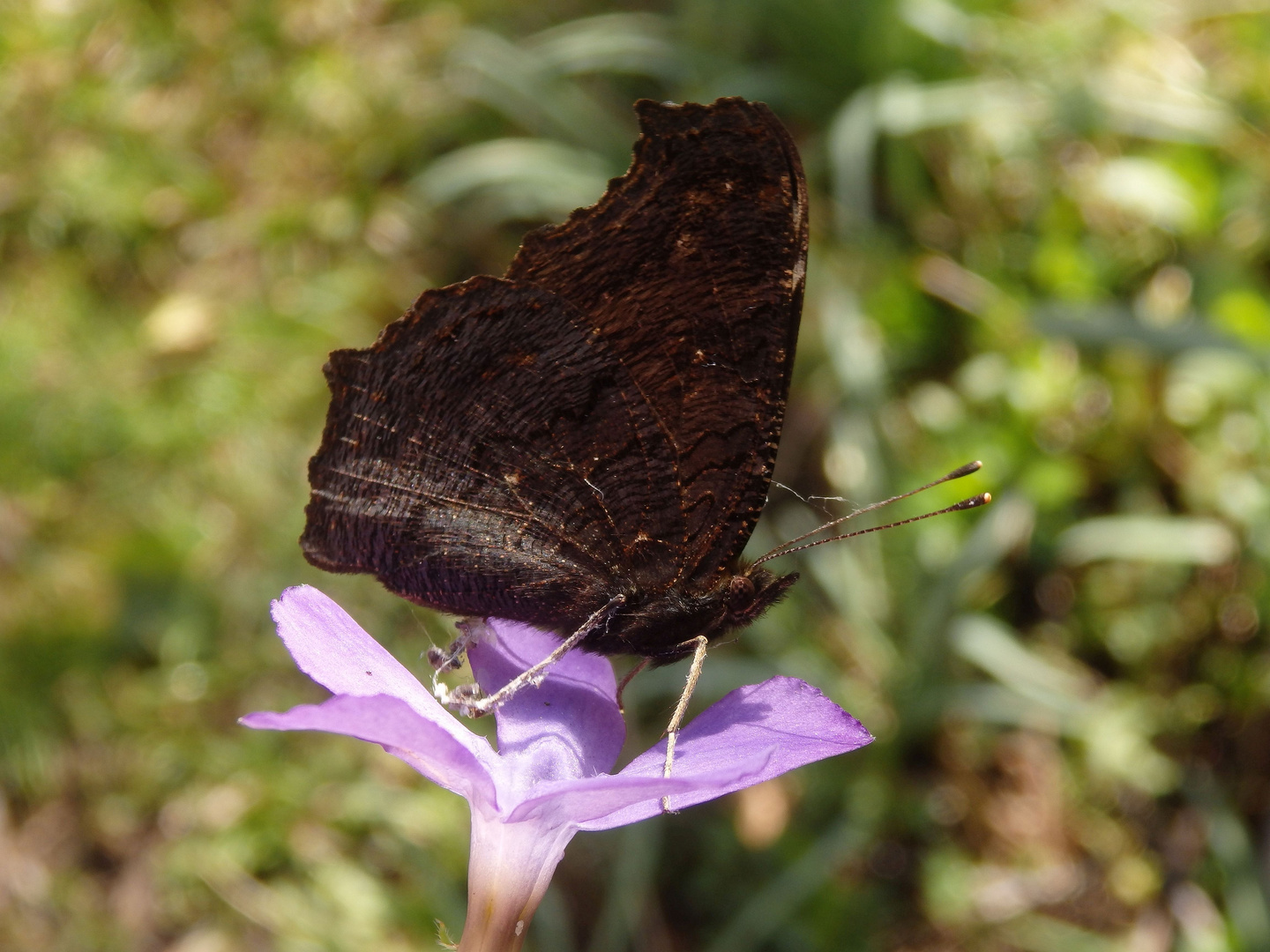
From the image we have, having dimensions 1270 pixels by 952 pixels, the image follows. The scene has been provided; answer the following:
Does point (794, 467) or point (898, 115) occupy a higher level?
point (898, 115)

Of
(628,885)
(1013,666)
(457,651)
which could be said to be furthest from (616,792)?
(1013,666)

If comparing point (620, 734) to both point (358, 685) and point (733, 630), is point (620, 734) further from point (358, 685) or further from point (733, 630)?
point (358, 685)

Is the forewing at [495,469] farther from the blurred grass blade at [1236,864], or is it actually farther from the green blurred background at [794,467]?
the blurred grass blade at [1236,864]

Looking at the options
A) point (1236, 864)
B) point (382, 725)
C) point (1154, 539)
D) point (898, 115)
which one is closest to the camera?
point (382, 725)

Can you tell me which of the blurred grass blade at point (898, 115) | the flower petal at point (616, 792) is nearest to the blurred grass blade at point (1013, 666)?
the blurred grass blade at point (898, 115)

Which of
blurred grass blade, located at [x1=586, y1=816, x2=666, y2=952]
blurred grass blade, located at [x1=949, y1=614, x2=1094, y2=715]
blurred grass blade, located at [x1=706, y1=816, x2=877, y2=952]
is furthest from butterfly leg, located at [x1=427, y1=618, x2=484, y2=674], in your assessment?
blurred grass blade, located at [x1=949, y1=614, x2=1094, y2=715]

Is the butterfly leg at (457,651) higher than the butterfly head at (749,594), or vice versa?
the butterfly leg at (457,651)

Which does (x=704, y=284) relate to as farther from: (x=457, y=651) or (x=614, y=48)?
(x=614, y=48)
